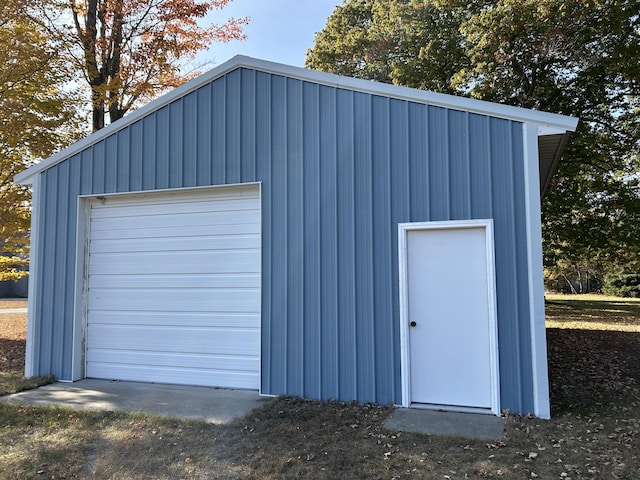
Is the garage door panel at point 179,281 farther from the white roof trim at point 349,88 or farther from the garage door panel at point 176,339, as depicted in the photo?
the white roof trim at point 349,88

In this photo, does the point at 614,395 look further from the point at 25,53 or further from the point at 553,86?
the point at 25,53

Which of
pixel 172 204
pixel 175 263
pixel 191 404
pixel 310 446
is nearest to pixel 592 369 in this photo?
pixel 310 446

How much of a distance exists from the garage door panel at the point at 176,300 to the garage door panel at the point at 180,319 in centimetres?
6

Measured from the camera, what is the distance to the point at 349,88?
584 cm

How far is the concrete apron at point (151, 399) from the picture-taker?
5.20 metres

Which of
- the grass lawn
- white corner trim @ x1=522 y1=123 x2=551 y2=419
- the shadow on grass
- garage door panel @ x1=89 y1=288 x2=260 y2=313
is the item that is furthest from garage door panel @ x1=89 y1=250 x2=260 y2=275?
the shadow on grass

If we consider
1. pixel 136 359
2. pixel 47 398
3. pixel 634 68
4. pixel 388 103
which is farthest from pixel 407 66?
pixel 47 398

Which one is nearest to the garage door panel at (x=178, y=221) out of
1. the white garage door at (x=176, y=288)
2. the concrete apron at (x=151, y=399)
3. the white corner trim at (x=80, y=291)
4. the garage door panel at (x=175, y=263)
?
the white garage door at (x=176, y=288)

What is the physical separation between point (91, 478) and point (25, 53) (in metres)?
9.23

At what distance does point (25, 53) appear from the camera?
30.9ft

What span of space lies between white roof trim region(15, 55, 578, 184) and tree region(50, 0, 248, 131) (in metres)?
5.83

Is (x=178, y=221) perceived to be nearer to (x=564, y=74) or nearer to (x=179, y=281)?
(x=179, y=281)

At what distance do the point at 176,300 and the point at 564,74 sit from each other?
1166 cm

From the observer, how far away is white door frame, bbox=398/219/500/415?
5.06m
